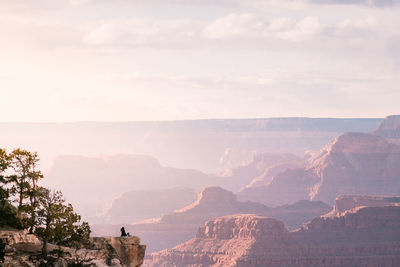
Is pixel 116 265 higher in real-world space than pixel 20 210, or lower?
lower

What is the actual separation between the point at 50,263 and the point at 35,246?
9.47 ft

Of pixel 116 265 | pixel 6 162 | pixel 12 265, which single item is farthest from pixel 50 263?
pixel 6 162

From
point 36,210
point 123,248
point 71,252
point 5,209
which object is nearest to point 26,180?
point 36,210

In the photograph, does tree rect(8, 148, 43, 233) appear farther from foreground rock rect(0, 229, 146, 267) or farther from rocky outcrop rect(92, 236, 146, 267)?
rocky outcrop rect(92, 236, 146, 267)

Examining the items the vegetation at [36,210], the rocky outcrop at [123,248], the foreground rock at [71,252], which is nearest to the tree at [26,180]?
the vegetation at [36,210]

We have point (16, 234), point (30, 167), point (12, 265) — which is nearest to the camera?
point (12, 265)

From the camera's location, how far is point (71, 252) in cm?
5328

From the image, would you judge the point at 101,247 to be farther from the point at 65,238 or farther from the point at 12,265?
the point at 12,265

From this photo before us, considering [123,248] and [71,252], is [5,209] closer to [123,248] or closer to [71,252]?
[71,252]

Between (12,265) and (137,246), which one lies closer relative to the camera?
(12,265)

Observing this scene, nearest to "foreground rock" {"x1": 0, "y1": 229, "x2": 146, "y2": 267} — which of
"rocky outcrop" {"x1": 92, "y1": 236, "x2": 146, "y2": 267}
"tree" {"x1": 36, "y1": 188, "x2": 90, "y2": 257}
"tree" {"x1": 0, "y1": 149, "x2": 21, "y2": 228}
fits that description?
"rocky outcrop" {"x1": 92, "y1": 236, "x2": 146, "y2": 267}

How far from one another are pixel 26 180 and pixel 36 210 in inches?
85.5

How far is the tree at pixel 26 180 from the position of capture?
53656 millimetres

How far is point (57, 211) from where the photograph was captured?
52.6 metres
